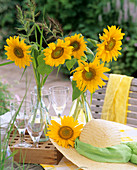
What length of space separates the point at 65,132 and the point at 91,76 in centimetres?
23

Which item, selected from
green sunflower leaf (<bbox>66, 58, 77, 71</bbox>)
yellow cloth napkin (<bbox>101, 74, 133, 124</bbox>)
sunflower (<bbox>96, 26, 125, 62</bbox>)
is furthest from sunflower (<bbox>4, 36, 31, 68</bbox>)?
yellow cloth napkin (<bbox>101, 74, 133, 124</bbox>)

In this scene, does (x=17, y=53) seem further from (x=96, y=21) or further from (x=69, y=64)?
(x=96, y=21)

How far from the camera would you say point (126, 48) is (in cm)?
404

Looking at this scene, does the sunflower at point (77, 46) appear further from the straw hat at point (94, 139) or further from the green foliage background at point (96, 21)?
the green foliage background at point (96, 21)

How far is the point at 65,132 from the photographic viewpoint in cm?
102

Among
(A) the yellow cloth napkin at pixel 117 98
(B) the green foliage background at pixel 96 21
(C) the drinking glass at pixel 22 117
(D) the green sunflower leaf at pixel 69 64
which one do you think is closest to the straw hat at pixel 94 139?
(C) the drinking glass at pixel 22 117

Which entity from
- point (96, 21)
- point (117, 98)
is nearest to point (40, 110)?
point (117, 98)

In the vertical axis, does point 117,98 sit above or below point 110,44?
below

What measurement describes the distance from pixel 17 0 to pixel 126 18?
7.76ft

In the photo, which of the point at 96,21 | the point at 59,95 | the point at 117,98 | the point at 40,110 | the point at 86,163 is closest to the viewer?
the point at 86,163

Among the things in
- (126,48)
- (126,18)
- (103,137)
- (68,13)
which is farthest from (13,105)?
(68,13)

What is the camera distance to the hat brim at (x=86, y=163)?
0.91 meters

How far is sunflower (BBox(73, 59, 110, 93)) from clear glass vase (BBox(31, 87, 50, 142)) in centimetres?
19

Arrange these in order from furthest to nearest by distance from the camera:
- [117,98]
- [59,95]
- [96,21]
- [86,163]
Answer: [96,21] → [117,98] → [59,95] → [86,163]
